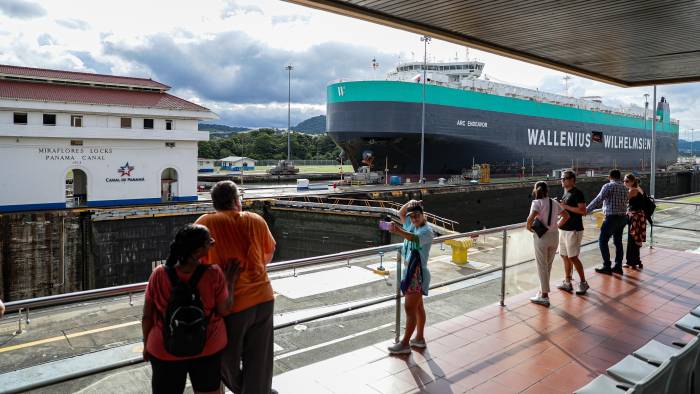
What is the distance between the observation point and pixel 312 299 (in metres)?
5.48

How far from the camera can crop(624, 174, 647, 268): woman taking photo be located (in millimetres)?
7070

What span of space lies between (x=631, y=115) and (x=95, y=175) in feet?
194

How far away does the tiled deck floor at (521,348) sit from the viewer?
353cm

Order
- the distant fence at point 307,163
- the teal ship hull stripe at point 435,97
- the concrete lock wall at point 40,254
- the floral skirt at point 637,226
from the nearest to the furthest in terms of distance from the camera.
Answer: the floral skirt at point 637,226 → the concrete lock wall at point 40,254 → the teal ship hull stripe at point 435,97 → the distant fence at point 307,163

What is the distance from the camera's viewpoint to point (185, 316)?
84.5 inches

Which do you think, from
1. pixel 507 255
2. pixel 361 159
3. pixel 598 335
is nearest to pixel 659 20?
pixel 507 255

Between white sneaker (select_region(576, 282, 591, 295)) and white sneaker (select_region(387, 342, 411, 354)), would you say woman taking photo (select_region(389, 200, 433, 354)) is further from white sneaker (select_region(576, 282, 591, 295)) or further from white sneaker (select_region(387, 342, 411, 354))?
white sneaker (select_region(576, 282, 591, 295))

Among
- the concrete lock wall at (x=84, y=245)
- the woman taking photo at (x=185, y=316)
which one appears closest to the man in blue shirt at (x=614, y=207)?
the woman taking photo at (x=185, y=316)

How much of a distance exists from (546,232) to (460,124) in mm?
29429

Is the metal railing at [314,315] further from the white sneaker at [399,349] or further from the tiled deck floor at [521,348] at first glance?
the tiled deck floor at [521,348]

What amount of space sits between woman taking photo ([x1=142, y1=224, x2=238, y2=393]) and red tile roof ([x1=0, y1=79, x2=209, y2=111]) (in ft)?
62.2

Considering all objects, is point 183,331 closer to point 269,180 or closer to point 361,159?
point 361,159

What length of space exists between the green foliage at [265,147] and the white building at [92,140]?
49.1 m

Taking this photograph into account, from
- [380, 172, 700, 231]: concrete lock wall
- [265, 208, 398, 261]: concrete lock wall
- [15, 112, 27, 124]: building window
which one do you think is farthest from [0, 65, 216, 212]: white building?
[380, 172, 700, 231]: concrete lock wall
